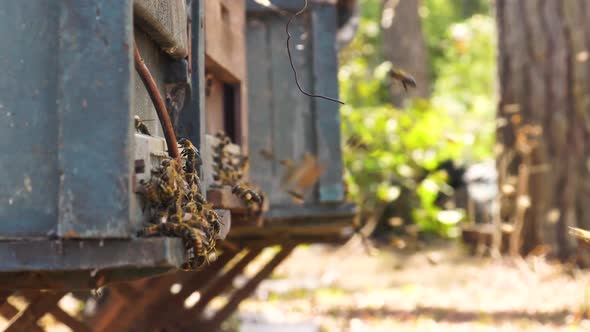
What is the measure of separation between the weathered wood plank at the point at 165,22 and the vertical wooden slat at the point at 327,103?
3652mm

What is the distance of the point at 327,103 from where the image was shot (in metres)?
7.79

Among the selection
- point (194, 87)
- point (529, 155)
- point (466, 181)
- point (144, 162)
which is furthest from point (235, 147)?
point (466, 181)

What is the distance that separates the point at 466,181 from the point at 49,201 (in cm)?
1409

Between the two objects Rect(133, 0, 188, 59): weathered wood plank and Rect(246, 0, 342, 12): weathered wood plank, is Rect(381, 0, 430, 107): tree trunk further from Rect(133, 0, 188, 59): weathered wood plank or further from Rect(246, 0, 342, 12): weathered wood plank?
Rect(133, 0, 188, 59): weathered wood plank

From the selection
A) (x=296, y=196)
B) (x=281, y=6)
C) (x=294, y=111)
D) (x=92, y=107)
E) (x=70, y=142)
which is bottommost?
(x=296, y=196)

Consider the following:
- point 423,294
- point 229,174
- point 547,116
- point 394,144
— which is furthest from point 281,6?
point 394,144

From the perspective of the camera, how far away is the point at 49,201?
9.82ft

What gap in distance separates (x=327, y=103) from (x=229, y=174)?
102 inches

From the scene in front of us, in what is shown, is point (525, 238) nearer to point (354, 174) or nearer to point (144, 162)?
point (354, 174)

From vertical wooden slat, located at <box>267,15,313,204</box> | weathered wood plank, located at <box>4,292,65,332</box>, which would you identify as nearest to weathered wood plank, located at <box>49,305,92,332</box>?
weathered wood plank, located at <box>4,292,65,332</box>

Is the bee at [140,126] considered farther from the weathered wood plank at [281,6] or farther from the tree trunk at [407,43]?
the tree trunk at [407,43]

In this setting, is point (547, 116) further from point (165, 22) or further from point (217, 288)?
point (165, 22)

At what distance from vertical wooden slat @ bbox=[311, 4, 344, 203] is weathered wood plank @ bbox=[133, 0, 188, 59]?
12.0ft

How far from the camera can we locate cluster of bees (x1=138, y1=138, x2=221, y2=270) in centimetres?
313
